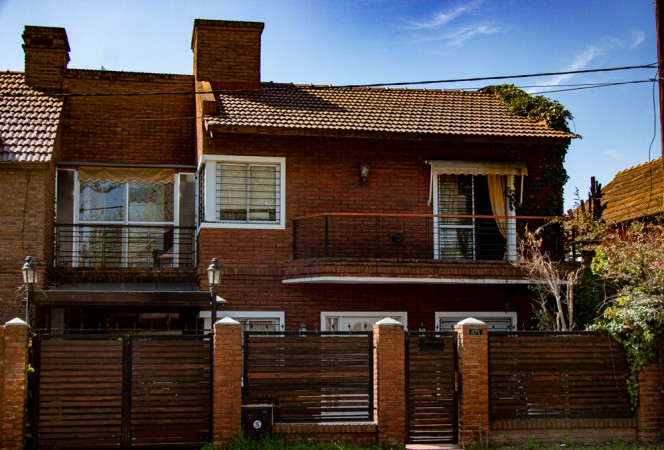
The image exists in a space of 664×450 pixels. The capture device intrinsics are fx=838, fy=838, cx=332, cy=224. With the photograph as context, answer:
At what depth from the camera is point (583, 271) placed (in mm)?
15523

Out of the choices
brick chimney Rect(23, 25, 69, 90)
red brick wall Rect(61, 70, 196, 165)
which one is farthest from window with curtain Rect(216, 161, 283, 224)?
brick chimney Rect(23, 25, 69, 90)

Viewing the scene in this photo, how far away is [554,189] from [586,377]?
19.7 feet

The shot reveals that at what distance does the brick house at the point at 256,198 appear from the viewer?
1580cm

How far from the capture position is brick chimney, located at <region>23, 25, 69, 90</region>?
704 inches

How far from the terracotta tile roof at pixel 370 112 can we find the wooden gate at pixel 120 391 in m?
5.39

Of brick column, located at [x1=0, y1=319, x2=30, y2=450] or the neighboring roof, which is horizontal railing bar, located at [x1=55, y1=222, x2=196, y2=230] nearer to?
brick column, located at [x1=0, y1=319, x2=30, y2=450]

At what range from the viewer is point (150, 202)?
18016mm

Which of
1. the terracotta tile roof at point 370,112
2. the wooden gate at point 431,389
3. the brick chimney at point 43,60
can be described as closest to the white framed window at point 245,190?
the terracotta tile roof at point 370,112

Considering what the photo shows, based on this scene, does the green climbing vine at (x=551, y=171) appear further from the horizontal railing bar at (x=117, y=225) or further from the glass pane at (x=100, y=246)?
the glass pane at (x=100, y=246)

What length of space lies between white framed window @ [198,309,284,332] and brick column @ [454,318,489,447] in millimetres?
4909

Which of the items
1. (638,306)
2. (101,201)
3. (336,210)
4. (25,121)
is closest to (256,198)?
(336,210)

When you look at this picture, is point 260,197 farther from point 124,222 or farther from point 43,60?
point 43,60

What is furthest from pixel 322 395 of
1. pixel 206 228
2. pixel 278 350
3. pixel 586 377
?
pixel 206 228

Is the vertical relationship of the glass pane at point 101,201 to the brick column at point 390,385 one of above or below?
above
